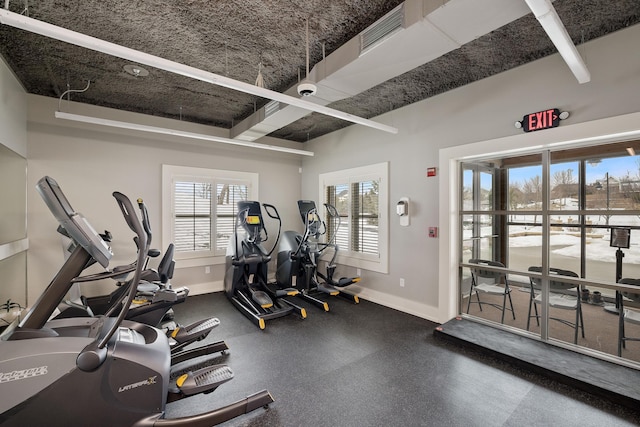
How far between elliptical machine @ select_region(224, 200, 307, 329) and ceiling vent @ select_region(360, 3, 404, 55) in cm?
299

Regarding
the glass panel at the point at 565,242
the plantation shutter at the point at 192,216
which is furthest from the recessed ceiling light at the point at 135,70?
the glass panel at the point at 565,242

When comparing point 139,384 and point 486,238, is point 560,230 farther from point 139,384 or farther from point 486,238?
point 139,384

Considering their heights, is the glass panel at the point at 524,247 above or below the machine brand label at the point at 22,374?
above

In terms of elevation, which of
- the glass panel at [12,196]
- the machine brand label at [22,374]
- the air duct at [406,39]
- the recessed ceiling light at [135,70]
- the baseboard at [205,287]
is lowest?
the baseboard at [205,287]

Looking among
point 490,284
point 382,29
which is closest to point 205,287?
point 490,284

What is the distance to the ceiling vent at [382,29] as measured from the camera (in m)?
2.27

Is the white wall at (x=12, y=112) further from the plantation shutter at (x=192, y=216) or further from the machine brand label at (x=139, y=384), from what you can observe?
the machine brand label at (x=139, y=384)

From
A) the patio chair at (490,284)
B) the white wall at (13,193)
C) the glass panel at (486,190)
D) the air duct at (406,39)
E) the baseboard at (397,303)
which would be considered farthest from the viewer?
the baseboard at (397,303)

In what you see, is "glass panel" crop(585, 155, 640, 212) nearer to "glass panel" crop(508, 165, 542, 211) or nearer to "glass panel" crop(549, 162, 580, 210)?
"glass panel" crop(549, 162, 580, 210)

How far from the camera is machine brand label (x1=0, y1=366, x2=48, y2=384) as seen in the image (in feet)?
5.09

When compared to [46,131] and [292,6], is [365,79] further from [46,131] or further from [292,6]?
[46,131]

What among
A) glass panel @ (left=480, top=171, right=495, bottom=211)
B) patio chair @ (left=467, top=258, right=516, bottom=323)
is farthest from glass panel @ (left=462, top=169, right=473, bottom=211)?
patio chair @ (left=467, top=258, right=516, bottom=323)

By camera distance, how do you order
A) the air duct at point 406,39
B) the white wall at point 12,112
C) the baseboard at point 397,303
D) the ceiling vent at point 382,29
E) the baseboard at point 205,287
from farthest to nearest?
the baseboard at point 205,287 < the baseboard at point 397,303 < the white wall at point 12,112 < the ceiling vent at point 382,29 < the air duct at point 406,39

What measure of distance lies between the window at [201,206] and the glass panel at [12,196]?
5.86ft
